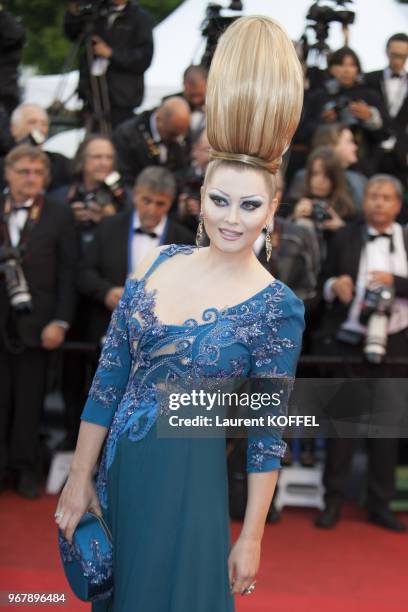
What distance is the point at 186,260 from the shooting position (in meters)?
2.86

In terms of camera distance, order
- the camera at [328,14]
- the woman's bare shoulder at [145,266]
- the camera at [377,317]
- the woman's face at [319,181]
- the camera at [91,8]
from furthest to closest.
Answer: the camera at [91,8] → the camera at [328,14] → the woman's face at [319,181] → the camera at [377,317] → the woman's bare shoulder at [145,266]

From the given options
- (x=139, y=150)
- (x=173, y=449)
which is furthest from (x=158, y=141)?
(x=173, y=449)

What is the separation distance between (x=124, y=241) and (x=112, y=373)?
10.4ft

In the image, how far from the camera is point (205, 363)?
2705 millimetres

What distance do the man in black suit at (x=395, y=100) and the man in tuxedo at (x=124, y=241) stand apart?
181 centimetres

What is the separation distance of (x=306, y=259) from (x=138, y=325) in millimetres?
3118

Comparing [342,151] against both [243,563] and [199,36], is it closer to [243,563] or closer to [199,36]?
[199,36]

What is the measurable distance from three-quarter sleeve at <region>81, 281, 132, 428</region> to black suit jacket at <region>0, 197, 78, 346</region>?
3112 millimetres

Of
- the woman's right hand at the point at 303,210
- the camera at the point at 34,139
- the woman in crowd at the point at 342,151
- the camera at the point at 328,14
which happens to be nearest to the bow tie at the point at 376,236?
the woman's right hand at the point at 303,210

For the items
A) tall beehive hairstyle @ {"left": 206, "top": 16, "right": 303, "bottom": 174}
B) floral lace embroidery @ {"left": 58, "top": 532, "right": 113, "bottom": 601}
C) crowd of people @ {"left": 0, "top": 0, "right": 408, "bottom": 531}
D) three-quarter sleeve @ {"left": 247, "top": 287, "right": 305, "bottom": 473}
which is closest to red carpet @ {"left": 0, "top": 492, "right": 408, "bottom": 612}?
crowd of people @ {"left": 0, "top": 0, "right": 408, "bottom": 531}

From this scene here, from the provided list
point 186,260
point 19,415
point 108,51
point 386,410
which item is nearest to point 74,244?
point 19,415

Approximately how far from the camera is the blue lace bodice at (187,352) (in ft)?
8.86

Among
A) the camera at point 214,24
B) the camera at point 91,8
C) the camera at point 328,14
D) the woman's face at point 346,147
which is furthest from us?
the camera at point 91,8

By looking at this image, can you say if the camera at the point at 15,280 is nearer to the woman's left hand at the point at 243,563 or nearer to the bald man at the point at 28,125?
the bald man at the point at 28,125
